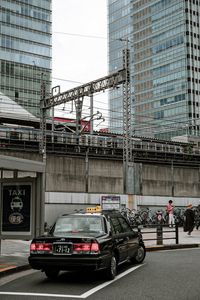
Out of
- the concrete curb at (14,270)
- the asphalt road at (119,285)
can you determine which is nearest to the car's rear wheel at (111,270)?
the asphalt road at (119,285)

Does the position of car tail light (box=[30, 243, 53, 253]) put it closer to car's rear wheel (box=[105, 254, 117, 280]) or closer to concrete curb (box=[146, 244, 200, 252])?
car's rear wheel (box=[105, 254, 117, 280])

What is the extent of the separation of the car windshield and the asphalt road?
104cm

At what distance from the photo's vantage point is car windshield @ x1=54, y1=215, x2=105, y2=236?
403 inches

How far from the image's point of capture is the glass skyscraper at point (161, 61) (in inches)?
5064

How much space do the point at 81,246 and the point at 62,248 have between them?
1.36ft

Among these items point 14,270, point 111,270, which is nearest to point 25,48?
point 14,270

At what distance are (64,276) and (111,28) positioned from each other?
129 meters

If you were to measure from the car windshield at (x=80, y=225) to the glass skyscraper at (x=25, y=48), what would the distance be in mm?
104155

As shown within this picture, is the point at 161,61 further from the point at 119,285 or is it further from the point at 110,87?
the point at 119,285

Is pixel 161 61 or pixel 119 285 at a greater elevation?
pixel 161 61

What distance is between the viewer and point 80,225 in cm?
1048

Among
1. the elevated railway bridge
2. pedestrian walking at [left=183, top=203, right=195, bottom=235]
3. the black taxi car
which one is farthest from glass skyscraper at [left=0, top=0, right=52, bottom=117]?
the black taxi car

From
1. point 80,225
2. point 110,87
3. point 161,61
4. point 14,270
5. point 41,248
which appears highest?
point 161,61

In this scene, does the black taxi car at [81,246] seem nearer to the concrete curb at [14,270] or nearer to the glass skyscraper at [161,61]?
the concrete curb at [14,270]
